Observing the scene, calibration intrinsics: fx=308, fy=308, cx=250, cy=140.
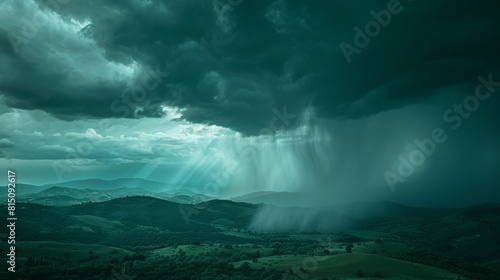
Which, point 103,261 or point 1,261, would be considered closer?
point 1,261

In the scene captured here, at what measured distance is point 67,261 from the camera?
7156 inches

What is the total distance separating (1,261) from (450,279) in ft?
683

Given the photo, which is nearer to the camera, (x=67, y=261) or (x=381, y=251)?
(x=67, y=261)

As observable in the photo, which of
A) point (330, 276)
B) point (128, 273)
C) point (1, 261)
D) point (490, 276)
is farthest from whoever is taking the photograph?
point (1, 261)

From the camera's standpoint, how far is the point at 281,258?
586ft

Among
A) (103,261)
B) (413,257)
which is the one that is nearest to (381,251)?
(413,257)

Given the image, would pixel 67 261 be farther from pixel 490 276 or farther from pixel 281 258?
pixel 490 276

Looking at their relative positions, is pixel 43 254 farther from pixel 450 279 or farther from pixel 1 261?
pixel 450 279

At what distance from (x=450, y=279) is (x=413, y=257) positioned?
50.4 m

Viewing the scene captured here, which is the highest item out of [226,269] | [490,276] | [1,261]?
[1,261]

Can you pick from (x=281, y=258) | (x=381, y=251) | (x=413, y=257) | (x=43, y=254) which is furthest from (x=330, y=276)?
(x=43, y=254)

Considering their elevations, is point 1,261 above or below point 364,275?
above

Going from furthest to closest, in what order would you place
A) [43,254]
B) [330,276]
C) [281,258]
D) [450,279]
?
[43,254], [281,258], [330,276], [450,279]

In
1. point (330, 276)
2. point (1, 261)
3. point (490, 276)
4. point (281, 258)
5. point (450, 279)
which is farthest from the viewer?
point (281, 258)
